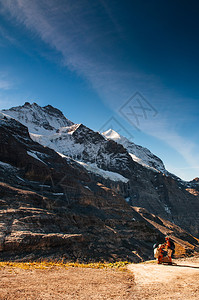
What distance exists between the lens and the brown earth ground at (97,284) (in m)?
6.36

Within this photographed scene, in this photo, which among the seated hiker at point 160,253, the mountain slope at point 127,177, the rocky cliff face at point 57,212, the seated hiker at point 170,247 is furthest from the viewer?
the mountain slope at point 127,177

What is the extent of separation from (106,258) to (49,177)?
32076 millimetres

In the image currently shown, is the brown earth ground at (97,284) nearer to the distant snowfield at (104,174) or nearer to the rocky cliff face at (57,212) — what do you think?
the rocky cliff face at (57,212)

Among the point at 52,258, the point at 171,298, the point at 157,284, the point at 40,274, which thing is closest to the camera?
the point at 171,298

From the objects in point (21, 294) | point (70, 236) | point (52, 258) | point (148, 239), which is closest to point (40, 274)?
point (21, 294)

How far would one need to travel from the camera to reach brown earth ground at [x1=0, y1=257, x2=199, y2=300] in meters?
6.36

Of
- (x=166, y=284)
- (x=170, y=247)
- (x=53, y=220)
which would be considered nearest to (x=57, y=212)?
(x=53, y=220)

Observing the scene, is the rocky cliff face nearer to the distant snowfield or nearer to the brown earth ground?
the distant snowfield

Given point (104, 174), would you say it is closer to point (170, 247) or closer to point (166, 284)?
point (170, 247)

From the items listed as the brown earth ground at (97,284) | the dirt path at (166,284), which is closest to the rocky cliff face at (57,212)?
the brown earth ground at (97,284)

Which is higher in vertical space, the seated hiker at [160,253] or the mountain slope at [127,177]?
the mountain slope at [127,177]

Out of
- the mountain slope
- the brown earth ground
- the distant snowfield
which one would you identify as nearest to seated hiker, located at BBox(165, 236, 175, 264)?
the brown earth ground

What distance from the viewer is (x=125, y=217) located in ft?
219

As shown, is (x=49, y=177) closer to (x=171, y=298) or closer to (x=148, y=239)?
(x=148, y=239)
